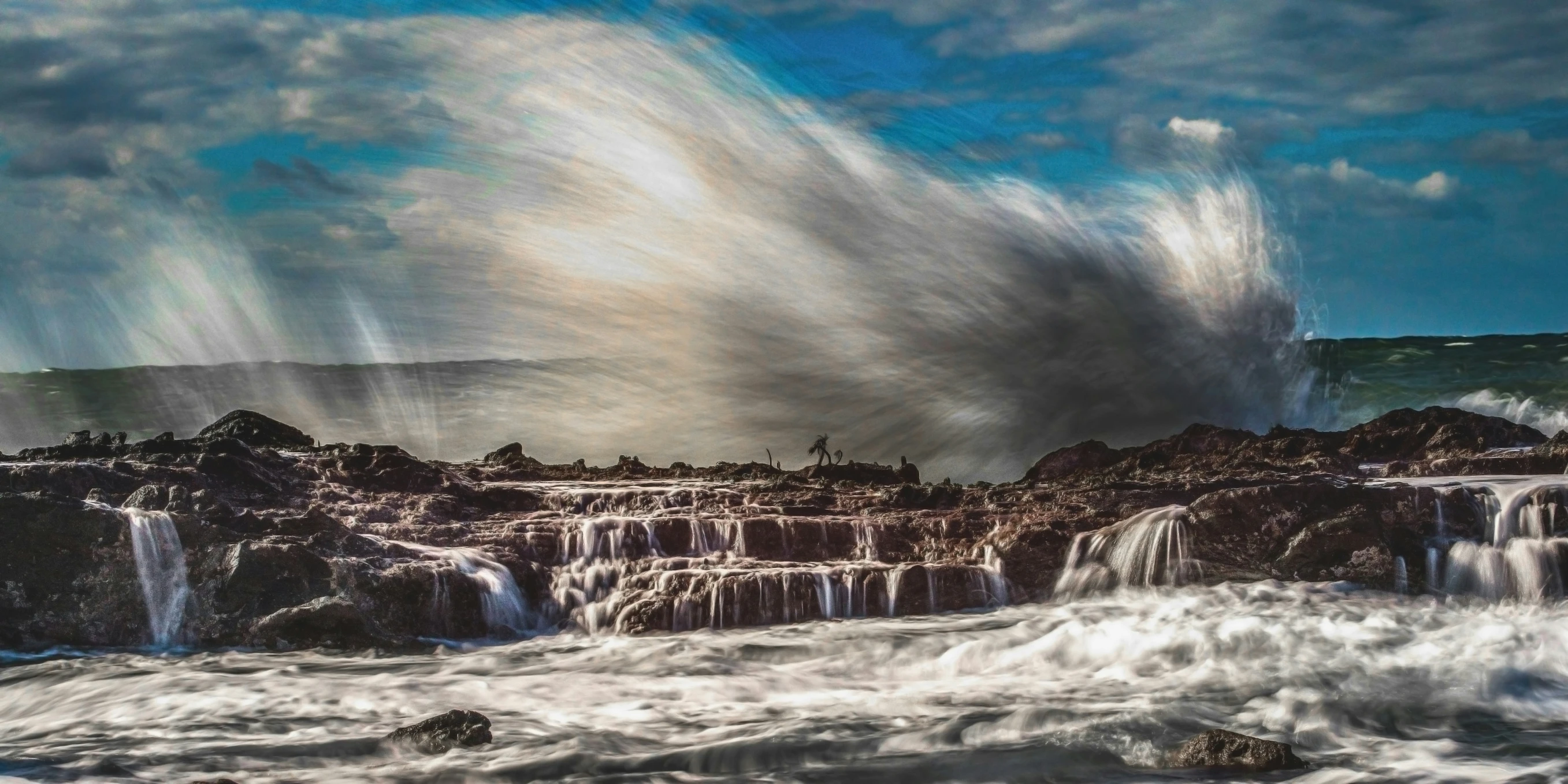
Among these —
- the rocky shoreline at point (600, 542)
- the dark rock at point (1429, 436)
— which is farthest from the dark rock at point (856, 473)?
the dark rock at point (1429, 436)

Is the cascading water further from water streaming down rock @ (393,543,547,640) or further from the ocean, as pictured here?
water streaming down rock @ (393,543,547,640)

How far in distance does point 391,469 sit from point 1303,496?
39.3ft

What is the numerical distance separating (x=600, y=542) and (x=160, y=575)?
16.7ft

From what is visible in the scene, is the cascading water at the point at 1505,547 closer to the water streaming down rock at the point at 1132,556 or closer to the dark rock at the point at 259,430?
the water streaming down rock at the point at 1132,556

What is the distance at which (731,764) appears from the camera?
1116cm

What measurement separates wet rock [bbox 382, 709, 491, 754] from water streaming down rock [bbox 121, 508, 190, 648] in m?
5.65

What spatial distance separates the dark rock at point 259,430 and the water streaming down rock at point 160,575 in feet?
18.2

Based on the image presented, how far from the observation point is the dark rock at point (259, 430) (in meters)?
22.2

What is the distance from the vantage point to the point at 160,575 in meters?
16.0

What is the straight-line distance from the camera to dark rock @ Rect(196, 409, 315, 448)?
22.2 metres

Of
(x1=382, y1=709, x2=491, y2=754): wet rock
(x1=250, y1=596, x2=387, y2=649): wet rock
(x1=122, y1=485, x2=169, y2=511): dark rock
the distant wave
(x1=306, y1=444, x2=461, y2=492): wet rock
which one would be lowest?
(x1=382, y1=709, x2=491, y2=754): wet rock

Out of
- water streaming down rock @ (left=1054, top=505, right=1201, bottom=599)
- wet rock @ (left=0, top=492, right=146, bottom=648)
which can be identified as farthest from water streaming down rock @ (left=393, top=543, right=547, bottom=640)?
water streaming down rock @ (left=1054, top=505, right=1201, bottom=599)

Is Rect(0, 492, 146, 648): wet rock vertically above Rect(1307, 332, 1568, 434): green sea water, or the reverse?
Rect(1307, 332, 1568, 434): green sea water

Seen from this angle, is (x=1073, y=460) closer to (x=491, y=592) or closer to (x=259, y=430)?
(x=491, y=592)
